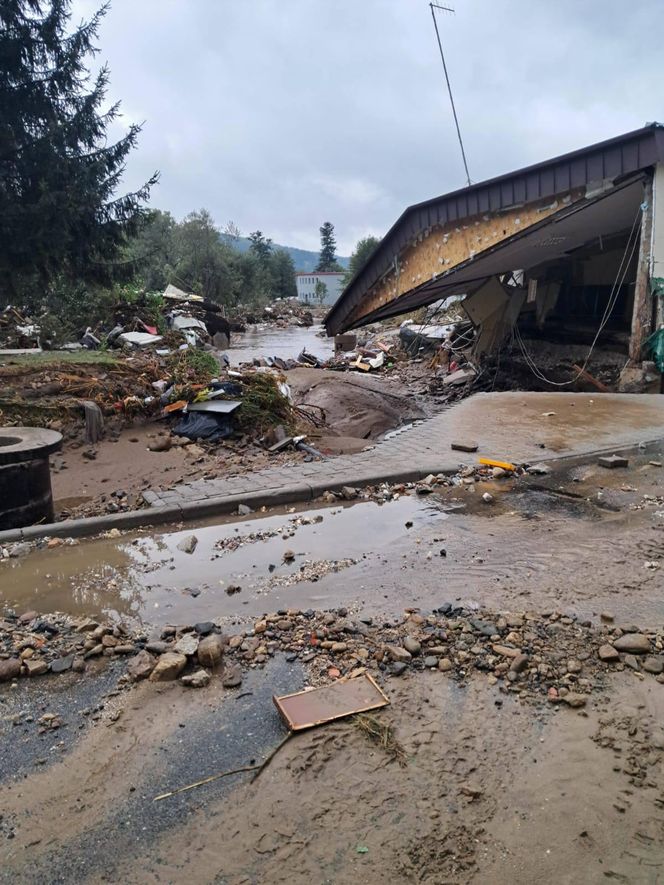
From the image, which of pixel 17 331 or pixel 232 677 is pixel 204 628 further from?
pixel 17 331

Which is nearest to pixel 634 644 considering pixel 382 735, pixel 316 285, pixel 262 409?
pixel 382 735

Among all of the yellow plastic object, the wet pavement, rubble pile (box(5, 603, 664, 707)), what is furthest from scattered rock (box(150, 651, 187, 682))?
the yellow plastic object

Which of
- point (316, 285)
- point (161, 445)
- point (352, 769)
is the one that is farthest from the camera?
point (316, 285)

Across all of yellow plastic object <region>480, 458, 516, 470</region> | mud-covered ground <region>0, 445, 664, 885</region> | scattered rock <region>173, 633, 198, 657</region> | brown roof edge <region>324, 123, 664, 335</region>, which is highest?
brown roof edge <region>324, 123, 664, 335</region>

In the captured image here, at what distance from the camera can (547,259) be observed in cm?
1600

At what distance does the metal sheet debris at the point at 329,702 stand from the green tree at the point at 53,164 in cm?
1252

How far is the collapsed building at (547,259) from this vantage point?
10.3m

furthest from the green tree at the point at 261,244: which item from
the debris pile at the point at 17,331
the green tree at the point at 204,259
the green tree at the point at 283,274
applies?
the debris pile at the point at 17,331

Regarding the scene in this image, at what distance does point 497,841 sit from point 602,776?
518 mm

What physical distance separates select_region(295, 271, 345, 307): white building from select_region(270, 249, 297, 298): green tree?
1063 cm

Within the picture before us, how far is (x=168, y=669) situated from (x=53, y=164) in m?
13.3

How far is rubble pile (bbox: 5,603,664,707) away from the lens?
281 centimetres

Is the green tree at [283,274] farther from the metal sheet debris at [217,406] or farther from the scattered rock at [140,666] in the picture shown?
the scattered rock at [140,666]

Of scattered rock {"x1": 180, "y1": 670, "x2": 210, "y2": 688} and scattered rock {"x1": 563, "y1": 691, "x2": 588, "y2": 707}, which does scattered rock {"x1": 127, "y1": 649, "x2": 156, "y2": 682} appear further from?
scattered rock {"x1": 563, "y1": 691, "x2": 588, "y2": 707}
